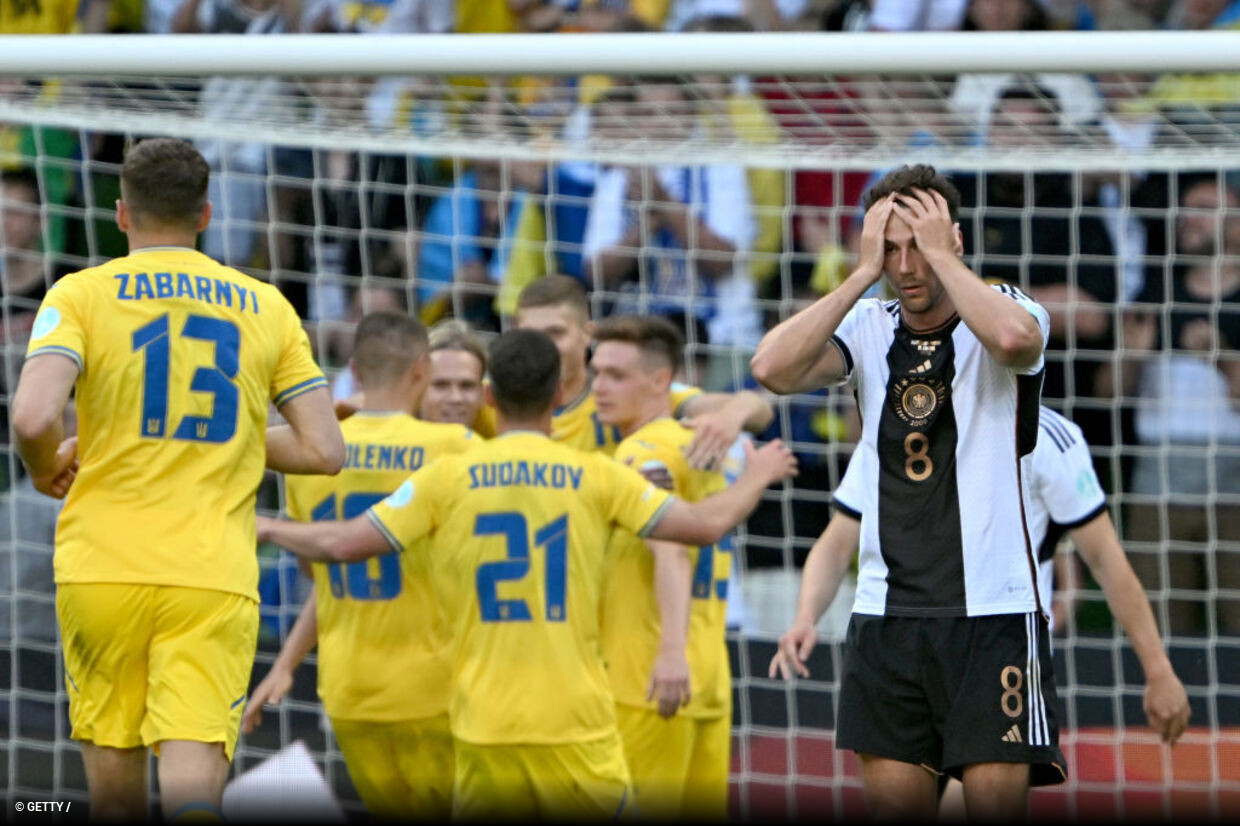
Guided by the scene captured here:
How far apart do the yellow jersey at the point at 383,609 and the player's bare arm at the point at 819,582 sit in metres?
1.31

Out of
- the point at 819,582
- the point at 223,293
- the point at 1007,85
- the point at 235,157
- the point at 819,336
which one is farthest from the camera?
the point at 235,157

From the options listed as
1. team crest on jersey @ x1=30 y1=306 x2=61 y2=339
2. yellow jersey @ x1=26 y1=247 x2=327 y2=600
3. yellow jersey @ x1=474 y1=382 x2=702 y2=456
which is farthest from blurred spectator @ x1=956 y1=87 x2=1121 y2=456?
team crest on jersey @ x1=30 y1=306 x2=61 y2=339

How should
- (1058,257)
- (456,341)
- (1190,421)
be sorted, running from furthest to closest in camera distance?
(1190,421) → (1058,257) → (456,341)

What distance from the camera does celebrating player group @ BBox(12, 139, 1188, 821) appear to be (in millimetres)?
4277

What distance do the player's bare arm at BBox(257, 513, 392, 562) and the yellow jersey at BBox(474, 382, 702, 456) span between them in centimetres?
122

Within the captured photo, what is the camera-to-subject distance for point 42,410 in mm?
4215

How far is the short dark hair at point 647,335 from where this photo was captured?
6.14 m

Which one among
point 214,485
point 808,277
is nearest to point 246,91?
point 808,277

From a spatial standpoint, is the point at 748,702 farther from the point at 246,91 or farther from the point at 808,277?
the point at 246,91

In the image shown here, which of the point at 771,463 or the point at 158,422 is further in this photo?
the point at 771,463

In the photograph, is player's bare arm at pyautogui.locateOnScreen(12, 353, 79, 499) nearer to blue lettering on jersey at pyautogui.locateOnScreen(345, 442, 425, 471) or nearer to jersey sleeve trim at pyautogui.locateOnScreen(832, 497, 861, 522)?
blue lettering on jersey at pyautogui.locateOnScreen(345, 442, 425, 471)

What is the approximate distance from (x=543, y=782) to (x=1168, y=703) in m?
1.84

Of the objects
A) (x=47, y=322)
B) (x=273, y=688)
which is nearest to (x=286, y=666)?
(x=273, y=688)

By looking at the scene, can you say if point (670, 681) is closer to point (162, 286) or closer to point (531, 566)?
point (531, 566)
